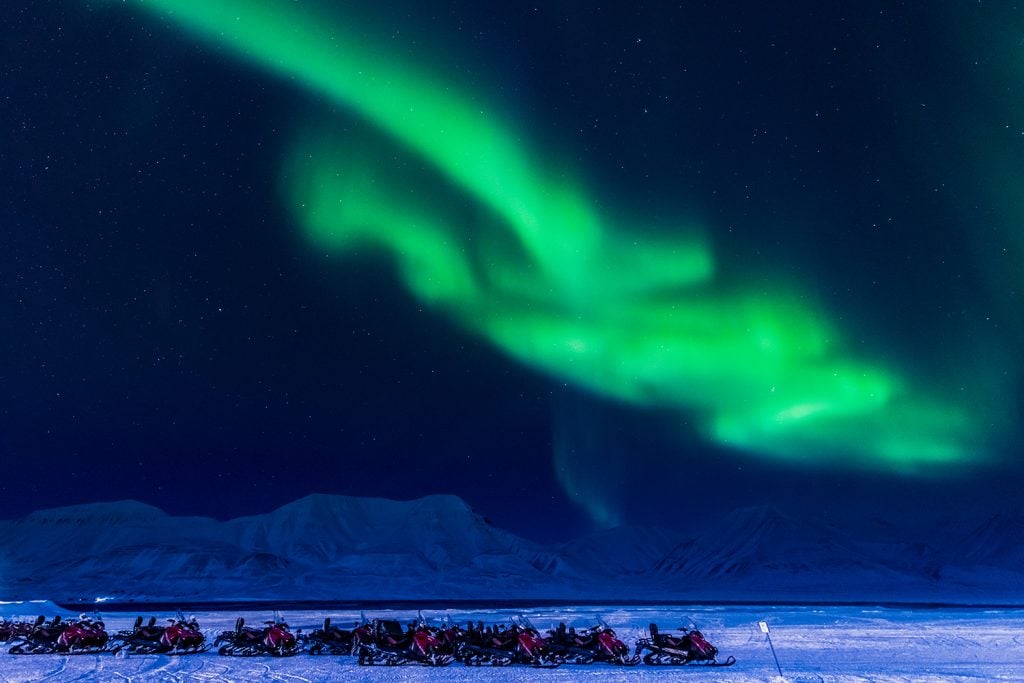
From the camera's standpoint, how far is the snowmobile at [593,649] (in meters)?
31.5

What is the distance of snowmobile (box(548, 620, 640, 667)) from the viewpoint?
103 feet

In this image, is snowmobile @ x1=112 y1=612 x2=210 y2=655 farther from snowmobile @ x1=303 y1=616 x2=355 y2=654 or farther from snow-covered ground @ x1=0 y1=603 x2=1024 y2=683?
snowmobile @ x1=303 y1=616 x2=355 y2=654

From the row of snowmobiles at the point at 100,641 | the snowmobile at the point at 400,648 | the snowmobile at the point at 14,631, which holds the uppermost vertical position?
the snowmobile at the point at 400,648

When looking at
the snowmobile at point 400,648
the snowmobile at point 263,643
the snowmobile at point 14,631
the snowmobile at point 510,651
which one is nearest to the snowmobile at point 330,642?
the snowmobile at point 400,648

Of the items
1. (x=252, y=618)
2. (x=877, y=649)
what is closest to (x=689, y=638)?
(x=877, y=649)

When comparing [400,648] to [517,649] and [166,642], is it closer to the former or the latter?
[517,649]

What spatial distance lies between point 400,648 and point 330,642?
13.0 ft

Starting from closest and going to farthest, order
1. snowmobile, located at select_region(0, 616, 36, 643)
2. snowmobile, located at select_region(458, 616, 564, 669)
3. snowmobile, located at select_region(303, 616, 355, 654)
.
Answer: snowmobile, located at select_region(458, 616, 564, 669)
snowmobile, located at select_region(303, 616, 355, 654)
snowmobile, located at select_region(0, 616, 36, 643)

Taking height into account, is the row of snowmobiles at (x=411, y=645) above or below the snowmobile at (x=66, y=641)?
above

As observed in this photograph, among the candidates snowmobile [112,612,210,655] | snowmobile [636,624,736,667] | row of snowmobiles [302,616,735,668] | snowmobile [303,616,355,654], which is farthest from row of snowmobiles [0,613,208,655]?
snowmobile [636,624,736,667]

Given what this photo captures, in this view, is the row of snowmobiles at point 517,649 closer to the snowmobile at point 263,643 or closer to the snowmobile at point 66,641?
the snowmobile at point 263,643

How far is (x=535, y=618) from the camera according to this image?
60094mm

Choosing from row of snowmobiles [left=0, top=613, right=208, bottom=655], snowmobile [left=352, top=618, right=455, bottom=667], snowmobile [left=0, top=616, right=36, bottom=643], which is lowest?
snowmobile [left=0, top=616, right=36, bottom=643]

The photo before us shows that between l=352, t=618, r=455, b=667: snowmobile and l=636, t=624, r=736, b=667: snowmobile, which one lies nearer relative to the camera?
l=352, t=618, r=455, b=667: snowmobile
